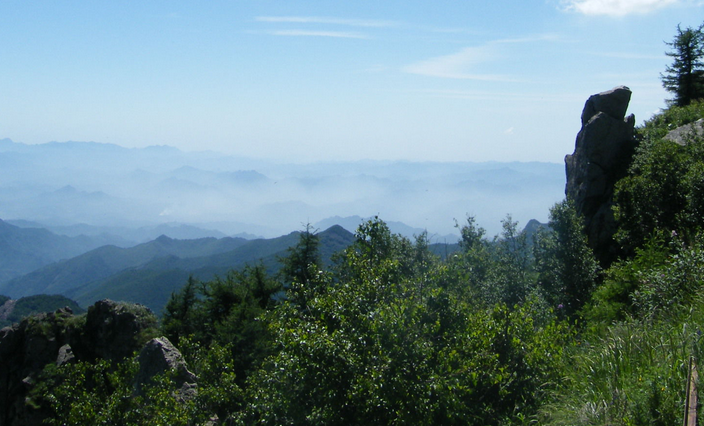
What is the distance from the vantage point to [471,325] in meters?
9.81

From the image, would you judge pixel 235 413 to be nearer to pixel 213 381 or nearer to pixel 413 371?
pixel 213 381

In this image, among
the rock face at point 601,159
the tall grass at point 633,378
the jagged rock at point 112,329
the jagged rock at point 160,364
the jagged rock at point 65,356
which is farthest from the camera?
the jagged rock at point 112,329

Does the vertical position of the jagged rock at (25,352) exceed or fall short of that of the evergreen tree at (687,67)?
it falls short

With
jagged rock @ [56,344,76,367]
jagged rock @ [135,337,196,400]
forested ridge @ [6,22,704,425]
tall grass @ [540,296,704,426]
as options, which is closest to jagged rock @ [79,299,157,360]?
jagged rock @ [56,344,76,367]

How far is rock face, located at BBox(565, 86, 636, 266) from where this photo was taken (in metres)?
27.9

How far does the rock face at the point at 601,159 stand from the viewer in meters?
27.9

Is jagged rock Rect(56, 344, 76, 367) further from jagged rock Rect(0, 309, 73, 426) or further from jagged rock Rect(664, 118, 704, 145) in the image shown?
jagged rock Rect(664, 118, 704, 145)

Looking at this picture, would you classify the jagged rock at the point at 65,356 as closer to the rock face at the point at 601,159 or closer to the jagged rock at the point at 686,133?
the rock face at the point at 601,159

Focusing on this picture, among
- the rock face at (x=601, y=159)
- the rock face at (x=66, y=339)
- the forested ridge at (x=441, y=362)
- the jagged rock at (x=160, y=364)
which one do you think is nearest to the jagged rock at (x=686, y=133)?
the rock face at (x=601, y=159)

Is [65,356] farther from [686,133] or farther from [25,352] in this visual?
[686,133]

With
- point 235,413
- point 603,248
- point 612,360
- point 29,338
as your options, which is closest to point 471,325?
point 612,360

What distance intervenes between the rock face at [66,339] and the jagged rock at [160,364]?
54.4ft

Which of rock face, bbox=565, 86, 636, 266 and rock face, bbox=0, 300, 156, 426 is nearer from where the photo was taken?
rock face, bbox=565, 86, 636, 266

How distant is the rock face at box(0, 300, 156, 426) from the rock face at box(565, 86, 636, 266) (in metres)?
30.6
